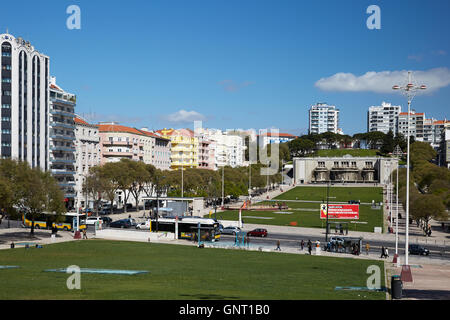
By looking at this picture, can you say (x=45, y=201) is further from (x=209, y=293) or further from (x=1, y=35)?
(x=1, y=35)

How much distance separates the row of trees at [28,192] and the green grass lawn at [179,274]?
601 cm

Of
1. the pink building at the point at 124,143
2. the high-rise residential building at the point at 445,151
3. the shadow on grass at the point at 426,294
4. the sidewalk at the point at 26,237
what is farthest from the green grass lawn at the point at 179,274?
the high-rise residential building at the point at 445,151

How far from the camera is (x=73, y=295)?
18.1m

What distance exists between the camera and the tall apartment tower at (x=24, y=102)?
8212cm

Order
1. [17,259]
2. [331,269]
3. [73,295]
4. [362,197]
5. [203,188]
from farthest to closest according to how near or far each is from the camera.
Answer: [362,197], [203,188], [17,259], [331,269], [73,295]

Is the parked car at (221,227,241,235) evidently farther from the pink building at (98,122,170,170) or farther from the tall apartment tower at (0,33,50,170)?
the pink building at (98,122,170,170)

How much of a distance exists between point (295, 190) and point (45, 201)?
102033mm

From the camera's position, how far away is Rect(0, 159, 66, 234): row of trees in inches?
1946

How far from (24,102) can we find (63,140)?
41.2 ft

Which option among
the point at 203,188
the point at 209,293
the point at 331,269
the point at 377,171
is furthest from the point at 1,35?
the point at 377,171

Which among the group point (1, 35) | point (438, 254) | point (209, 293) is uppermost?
point (1, 35)

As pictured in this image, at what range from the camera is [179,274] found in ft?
89.0

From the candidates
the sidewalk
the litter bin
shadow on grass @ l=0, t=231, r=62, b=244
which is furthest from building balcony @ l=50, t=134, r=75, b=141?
the litter bin

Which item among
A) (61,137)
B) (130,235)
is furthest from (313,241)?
(61,137)
